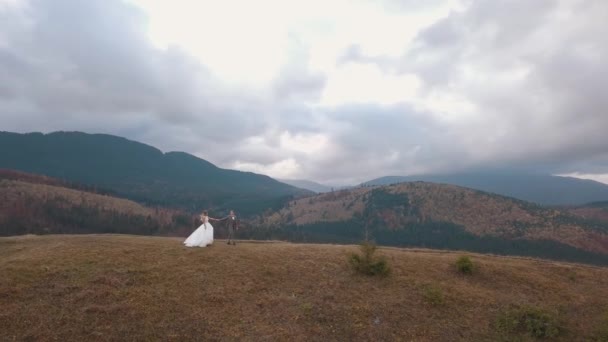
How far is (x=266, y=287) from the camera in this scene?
24266 mm

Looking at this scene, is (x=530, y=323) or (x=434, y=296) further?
(x=434, y=296)

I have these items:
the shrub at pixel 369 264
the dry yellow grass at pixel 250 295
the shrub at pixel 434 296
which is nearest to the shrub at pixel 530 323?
the dry yellow grass at pixel 250 295

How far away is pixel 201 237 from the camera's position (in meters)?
30.9

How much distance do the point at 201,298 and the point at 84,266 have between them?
26.4 feet

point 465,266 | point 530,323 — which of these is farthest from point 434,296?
point 465,266

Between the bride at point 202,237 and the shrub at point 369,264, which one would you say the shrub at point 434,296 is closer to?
the shrub at point 369,264

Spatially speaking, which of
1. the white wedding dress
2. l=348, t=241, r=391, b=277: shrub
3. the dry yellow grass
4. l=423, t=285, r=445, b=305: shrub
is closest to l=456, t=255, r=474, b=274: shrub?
the dry yellow grass

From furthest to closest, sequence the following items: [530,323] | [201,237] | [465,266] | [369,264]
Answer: [201,237] < [465,266] < [369,264] < [530,323]

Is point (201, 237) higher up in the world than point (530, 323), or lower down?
higher up

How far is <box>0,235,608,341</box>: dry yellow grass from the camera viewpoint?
753 inches

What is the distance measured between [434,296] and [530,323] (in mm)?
5155

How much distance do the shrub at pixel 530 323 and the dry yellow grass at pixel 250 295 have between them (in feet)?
2.35

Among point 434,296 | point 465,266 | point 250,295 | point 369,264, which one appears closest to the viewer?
point 250,295

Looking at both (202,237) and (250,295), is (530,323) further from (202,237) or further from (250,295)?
(202,237)
